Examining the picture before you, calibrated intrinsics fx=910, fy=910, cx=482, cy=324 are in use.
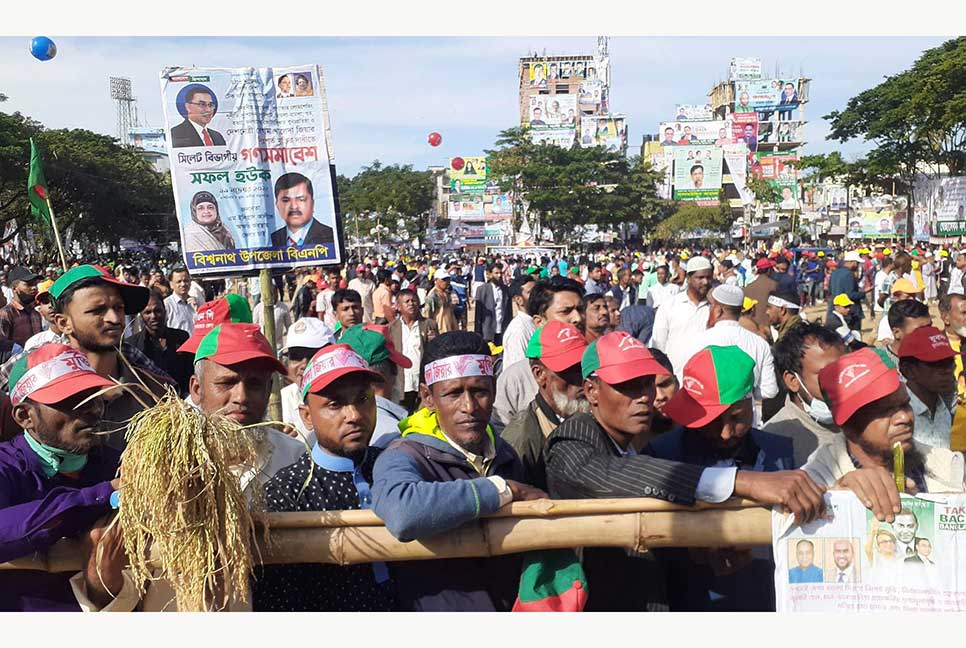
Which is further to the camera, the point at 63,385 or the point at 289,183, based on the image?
the point at 289,183

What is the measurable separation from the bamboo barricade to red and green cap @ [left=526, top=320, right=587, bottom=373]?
150cm

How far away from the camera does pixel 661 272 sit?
42.7 ft

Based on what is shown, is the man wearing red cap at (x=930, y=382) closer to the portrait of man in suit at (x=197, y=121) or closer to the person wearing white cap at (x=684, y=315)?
the person wearing white cap at (x=684, y=315)

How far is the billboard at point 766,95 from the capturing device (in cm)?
13400

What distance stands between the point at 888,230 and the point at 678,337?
55.4m

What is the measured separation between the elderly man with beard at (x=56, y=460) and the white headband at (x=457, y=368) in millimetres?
978

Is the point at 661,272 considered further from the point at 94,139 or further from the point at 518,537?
the point at 94,139

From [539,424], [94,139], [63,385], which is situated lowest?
[539,424]

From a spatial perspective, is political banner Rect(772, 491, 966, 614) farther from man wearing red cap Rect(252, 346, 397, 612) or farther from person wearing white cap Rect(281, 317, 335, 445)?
person wearing white cap Rect(281, 317, 335, 445)

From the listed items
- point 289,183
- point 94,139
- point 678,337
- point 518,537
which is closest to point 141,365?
point 289,183

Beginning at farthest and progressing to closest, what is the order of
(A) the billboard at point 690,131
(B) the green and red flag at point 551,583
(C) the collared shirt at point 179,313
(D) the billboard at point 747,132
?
1. (D) the billboard at point 747,132
2. (A) the billboard at point 690,131
3. (C) the collared shirt at point 179,313
4. (B) the green and red flag at point 551,583

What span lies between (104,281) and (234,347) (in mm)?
1345

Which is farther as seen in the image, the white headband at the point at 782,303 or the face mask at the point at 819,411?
the white headband at the point at 782,303

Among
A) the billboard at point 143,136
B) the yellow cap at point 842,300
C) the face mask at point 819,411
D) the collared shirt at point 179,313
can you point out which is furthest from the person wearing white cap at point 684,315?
the billboard at point 143,136
